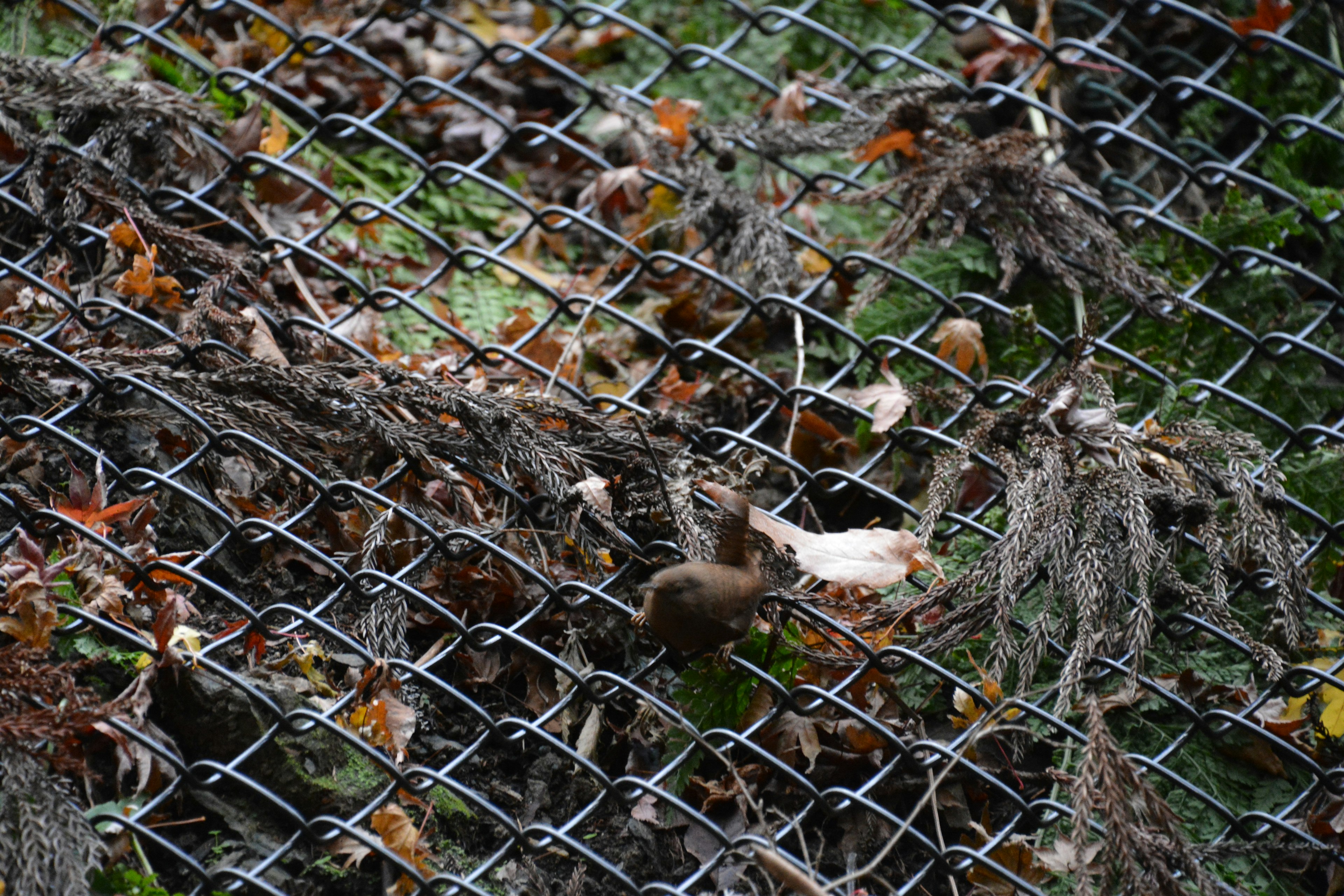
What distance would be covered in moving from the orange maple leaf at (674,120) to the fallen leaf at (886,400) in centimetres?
103

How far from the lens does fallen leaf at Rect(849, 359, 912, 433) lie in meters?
2.28

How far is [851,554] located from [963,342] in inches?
31.7

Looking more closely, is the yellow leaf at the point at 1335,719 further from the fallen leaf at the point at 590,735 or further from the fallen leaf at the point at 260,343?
the fallen leaf at the point at 260,343

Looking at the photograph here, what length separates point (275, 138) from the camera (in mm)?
2943

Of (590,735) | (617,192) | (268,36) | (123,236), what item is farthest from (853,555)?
(268,36)

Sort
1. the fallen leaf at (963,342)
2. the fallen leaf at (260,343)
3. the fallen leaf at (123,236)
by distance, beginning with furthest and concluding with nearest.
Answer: the fallen leaf at (963,342) → the fallen leaf at (123,236) → the fallen leaf at (260,343)

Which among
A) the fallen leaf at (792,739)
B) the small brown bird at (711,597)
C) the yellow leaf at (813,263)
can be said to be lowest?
the fallen leaf at (792,739)

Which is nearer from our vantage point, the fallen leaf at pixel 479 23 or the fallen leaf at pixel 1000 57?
the fallen leaf at pixel 1000 57

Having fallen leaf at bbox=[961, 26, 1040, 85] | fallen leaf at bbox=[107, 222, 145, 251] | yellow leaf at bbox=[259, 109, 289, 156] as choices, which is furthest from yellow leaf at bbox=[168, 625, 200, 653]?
fallen leaf at bbox=[961, 26, 1040, 85]

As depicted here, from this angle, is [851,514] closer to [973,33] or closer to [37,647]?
[37,647]

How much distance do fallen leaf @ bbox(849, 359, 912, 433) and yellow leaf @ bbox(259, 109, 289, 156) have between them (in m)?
1.81

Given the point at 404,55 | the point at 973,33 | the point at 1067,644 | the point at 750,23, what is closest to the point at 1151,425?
the point at 1067,644

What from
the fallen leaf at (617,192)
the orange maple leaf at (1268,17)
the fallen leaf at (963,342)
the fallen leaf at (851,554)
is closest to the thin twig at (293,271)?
the fallen leaf at (617,192)

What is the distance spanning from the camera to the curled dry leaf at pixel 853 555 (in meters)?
1.92
